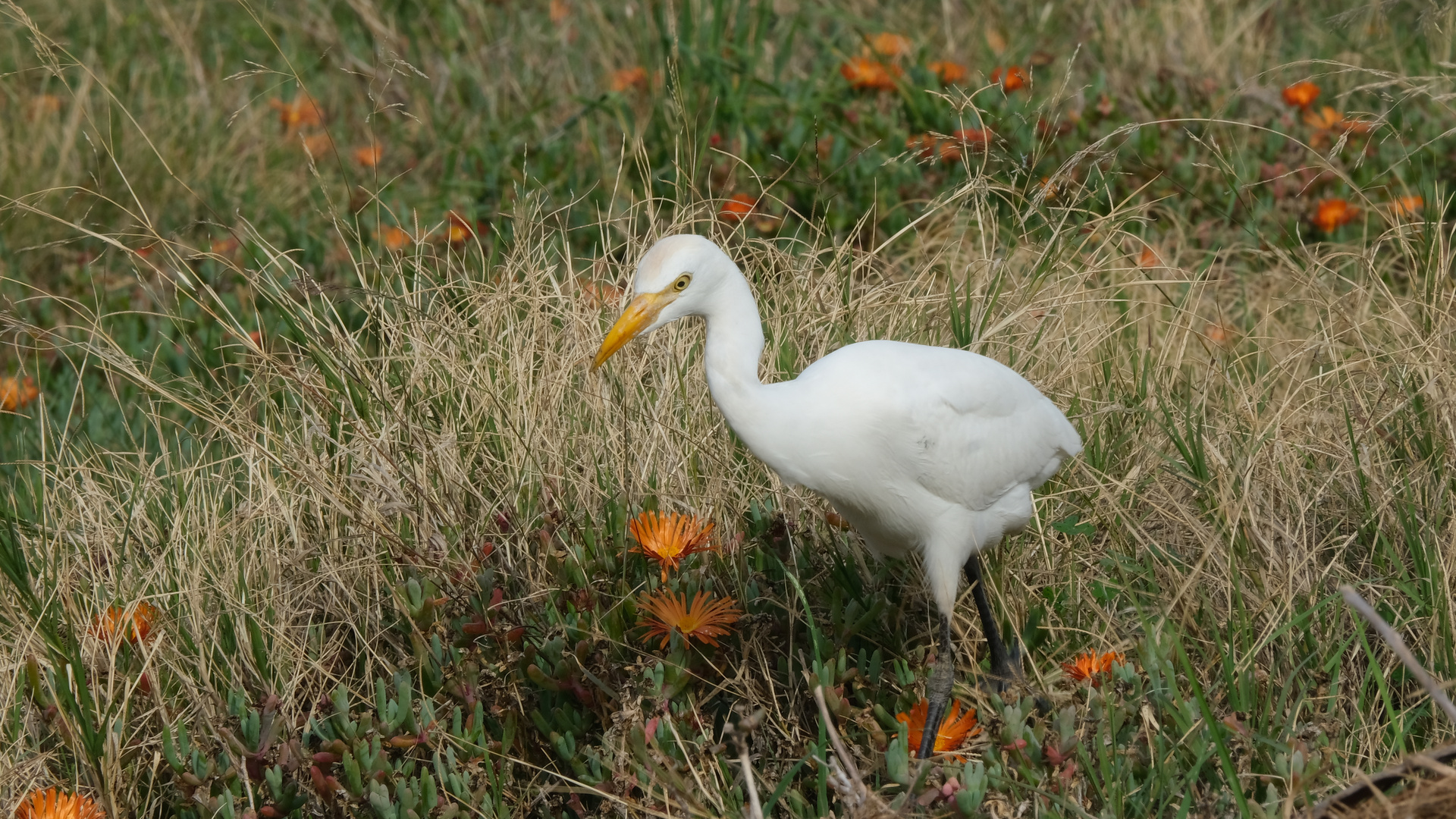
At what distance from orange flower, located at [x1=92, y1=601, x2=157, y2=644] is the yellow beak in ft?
3.51

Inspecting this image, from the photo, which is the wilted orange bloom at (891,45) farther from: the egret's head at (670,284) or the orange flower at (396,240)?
the egret's head at (670,284)

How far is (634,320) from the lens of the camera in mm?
2383

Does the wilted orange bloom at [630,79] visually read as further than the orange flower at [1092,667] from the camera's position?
Yes

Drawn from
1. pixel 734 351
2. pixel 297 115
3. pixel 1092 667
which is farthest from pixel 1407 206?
pixel 297 115

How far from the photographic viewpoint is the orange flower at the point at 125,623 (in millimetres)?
2676

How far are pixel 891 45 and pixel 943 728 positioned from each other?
11.2 feet

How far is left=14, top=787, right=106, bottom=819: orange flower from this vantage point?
2297 mm

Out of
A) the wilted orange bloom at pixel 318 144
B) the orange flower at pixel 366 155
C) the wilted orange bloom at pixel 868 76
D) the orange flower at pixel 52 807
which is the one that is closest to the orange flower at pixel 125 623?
the orange flower at pixel 52 807

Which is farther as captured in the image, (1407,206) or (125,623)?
(1407,206)

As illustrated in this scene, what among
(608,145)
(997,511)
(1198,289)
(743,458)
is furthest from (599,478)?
(608,145)

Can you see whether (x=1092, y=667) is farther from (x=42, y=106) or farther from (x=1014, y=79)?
(x=42, y=106)

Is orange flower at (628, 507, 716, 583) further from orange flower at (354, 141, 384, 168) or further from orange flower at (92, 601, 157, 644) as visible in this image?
orange flower at (354, 141, 384, 168)

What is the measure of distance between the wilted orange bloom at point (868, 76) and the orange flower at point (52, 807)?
3.40 m

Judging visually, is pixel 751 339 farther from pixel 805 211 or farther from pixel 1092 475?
pixel 805 211
